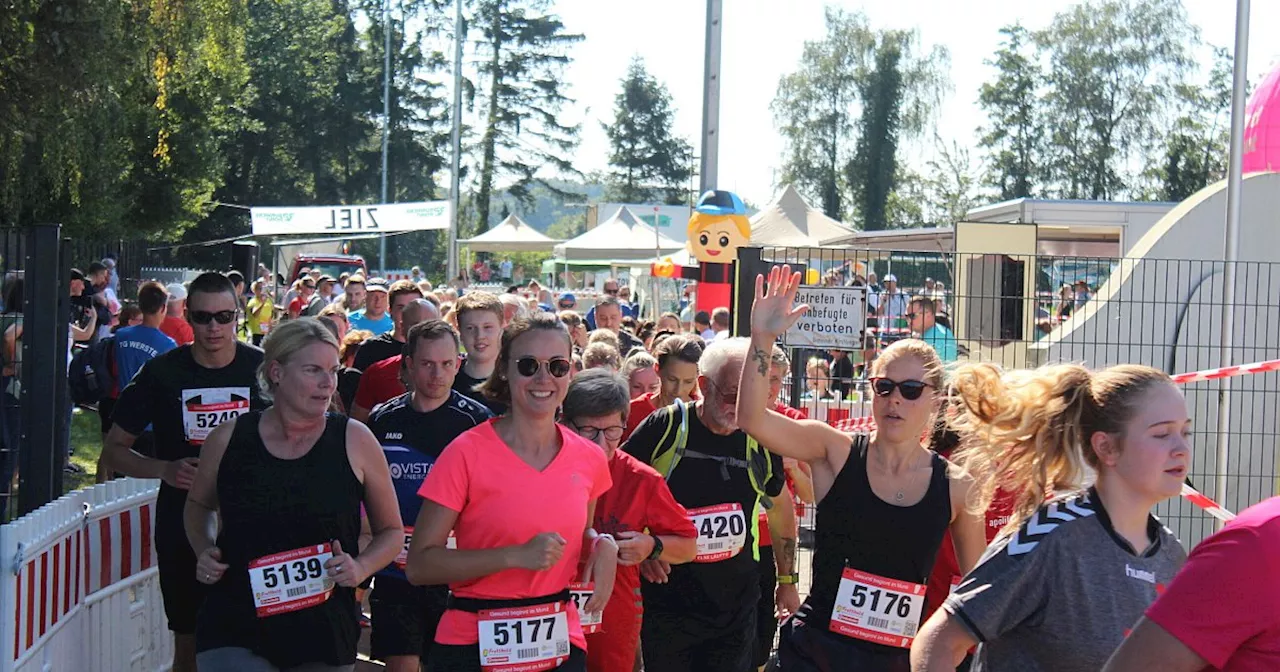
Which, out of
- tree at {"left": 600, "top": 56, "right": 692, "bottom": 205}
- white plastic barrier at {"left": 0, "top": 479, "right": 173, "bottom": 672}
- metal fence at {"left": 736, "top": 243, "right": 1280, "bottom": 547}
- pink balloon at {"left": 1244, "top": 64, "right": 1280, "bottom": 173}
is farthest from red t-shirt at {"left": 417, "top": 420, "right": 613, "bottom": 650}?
tree at {"left": 600, "top": 56, "right": 692, "bottom": 205}

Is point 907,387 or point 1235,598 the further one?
point 907,387

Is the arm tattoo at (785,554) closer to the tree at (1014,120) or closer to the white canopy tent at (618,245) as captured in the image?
the white canopy tent at (618,245)

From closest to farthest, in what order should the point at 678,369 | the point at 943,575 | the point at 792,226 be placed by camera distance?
the point at 943,575 → the point at 678,369 → the point at 792,226

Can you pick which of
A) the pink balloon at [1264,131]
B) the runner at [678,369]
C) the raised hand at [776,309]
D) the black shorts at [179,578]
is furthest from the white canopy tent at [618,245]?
the raised hand at [776,309]

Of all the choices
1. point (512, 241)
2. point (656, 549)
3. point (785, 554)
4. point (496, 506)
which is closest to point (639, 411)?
point (785, 554)

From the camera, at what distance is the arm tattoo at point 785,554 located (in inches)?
233

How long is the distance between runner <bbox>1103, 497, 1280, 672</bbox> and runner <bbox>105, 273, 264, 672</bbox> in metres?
4.41

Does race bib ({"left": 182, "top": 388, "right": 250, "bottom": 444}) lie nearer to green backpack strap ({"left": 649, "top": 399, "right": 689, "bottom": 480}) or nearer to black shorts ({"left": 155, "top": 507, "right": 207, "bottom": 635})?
black shorts ({"left": 155, "top": 507, "right": 207, "bottom": 635})

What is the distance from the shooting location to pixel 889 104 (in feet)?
187

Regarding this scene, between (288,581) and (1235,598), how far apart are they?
303cm

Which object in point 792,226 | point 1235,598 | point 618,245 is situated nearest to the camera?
point 1235,598

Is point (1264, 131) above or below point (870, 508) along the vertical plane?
above

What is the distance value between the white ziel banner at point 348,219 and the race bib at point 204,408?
1992cm

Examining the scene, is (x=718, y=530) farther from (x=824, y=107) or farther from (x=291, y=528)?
(x=824, y=107)
